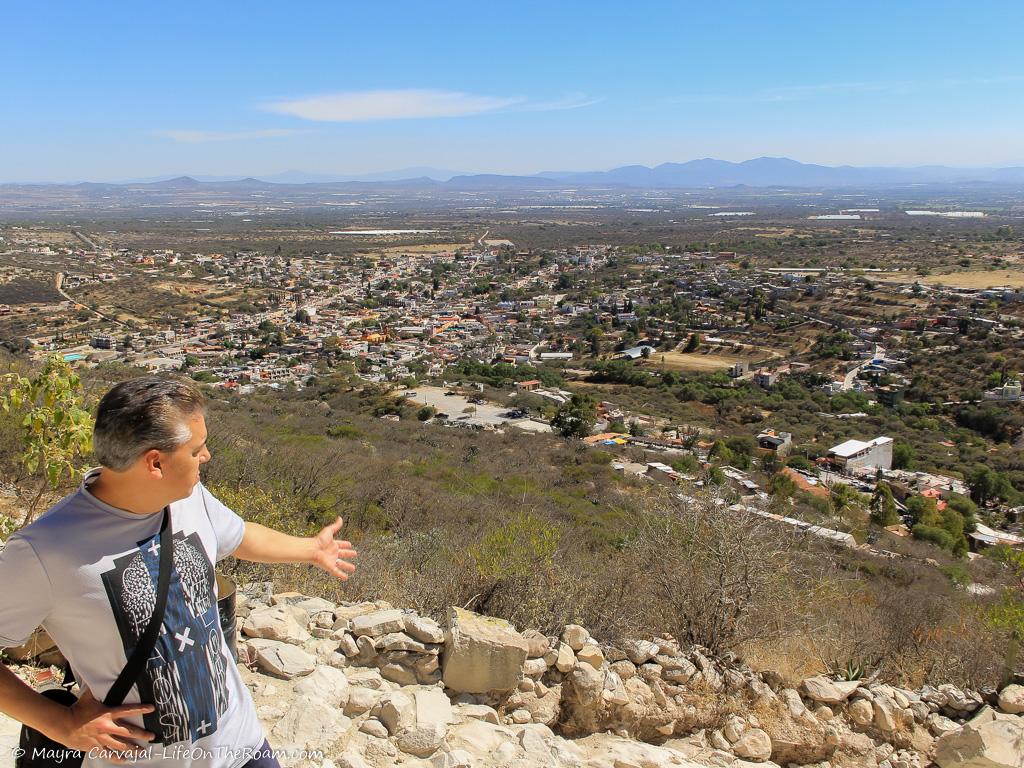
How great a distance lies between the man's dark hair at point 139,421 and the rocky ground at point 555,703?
1.75 meters

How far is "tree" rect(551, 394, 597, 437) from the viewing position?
21.8m

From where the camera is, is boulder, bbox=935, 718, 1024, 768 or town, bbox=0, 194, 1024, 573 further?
town, bbox=0, 194, 1024, 573

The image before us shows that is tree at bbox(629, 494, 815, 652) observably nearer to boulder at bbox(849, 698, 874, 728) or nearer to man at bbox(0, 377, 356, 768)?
boulder at bbox(849, 698, 874, 728)

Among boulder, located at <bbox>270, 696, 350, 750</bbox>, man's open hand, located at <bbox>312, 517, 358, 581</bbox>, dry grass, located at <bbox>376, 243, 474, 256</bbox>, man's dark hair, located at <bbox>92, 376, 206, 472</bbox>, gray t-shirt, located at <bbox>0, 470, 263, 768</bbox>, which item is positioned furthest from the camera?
dry grass, located at <bbox>376, 243, 474, 256</bbox>

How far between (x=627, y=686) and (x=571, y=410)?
19603 millimetres

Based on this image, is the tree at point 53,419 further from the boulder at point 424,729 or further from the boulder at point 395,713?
the boulder at point 424,729

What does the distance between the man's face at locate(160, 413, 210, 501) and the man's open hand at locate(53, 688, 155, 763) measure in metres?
0.43

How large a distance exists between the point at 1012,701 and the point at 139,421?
15.8 feet

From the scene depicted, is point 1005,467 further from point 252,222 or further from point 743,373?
point 252,222

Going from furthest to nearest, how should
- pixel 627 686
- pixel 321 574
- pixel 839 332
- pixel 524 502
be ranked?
pixel 839 332 < pixel 524 502 < pixel 321 574 < pixel 627 686

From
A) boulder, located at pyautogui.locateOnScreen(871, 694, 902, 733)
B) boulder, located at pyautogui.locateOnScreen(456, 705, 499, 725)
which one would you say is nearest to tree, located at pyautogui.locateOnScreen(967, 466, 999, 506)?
boulder, located at pyautogui.locateOnScreen(871, 694, 902, 733)

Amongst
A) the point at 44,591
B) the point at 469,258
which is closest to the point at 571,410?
the point at 44,591

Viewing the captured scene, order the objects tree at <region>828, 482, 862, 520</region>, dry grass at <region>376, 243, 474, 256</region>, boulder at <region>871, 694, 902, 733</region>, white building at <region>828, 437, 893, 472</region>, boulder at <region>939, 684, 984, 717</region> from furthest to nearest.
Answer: dry grass at <region>376, 243, 474, 256</region>
white building at <region>828, 437, 893, 472</region>
tree at <region>828, 482, 862, 520</region>
boulder at <region>939, 684, 984, 717</region>
boulder at <region>871, 694, 902, 733</region>

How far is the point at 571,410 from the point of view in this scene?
23188 millimetres
